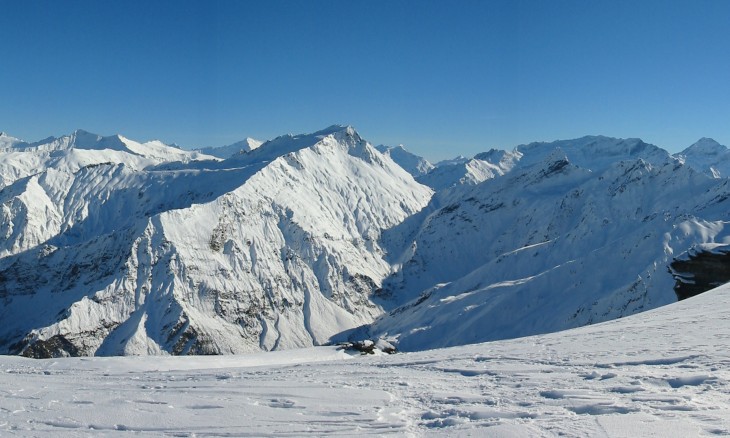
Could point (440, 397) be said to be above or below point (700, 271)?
below

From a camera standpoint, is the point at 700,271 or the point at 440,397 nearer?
the point at 440,397

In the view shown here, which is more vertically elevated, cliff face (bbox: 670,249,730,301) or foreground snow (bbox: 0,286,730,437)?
cliff face (bbox: 670,249,730,301)

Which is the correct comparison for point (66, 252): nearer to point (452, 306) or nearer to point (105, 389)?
point (452, 306)

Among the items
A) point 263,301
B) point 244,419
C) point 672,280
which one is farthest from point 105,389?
point 263,301

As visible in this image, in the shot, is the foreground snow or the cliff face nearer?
→ the foreground snow
